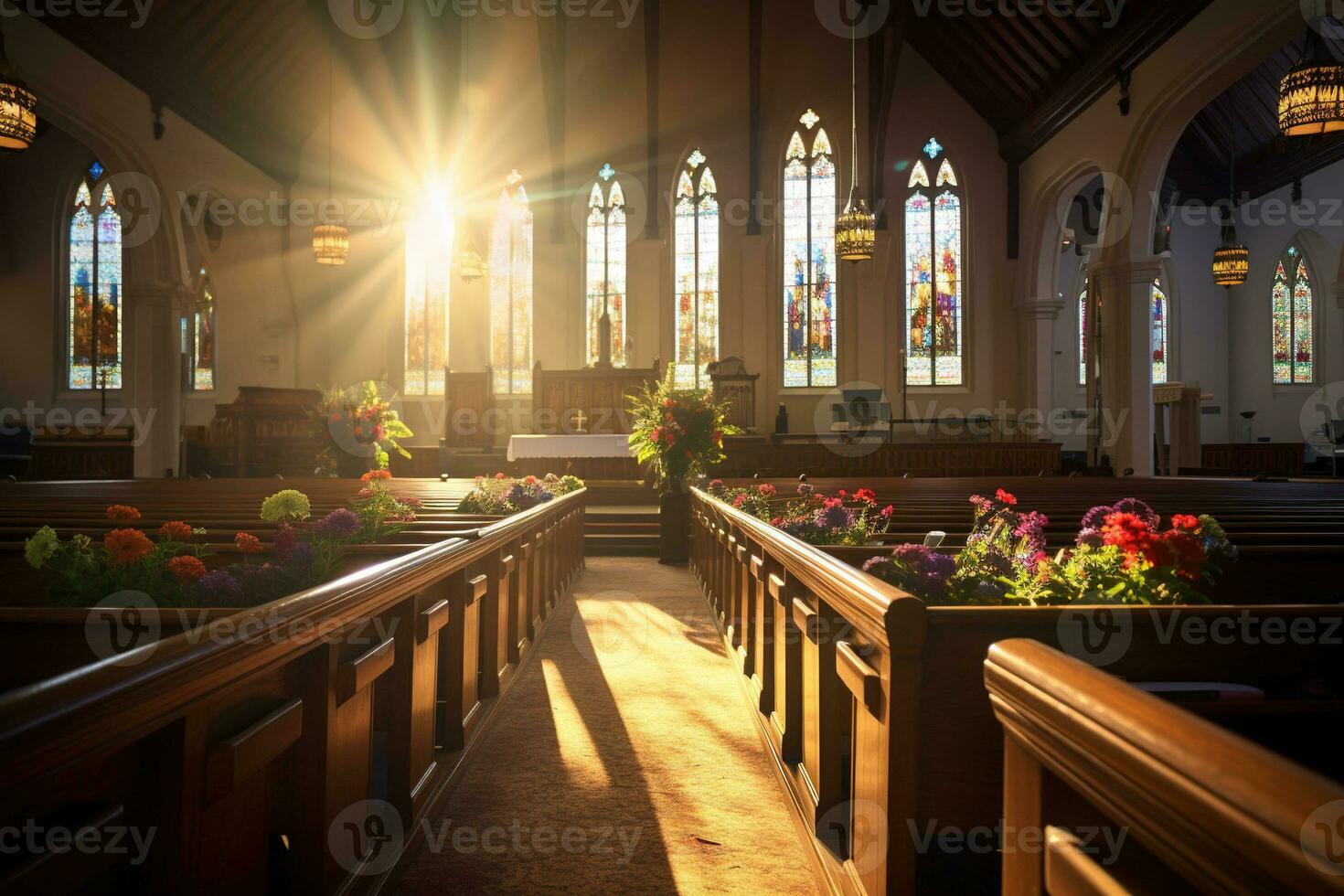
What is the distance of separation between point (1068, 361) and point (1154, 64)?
22.4 ft

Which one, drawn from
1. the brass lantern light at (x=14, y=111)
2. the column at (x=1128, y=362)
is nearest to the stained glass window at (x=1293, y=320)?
the column at (x=1128, y=362)

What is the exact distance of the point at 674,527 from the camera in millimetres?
7227

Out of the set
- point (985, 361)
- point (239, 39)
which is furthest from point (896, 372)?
point (239, 39)

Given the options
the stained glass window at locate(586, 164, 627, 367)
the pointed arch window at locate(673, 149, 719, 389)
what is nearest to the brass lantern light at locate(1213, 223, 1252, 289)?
the pointed arch window at locate(673, 149, 719, 389)

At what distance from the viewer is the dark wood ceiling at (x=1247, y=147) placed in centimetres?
1082

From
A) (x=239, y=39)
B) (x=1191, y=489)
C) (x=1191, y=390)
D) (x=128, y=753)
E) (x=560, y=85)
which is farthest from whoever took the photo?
(x=560, y=85)

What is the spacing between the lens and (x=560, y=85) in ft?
41.2

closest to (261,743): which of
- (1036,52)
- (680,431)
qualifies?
(680,431)

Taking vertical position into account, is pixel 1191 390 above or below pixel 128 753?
above

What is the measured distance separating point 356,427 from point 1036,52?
9.19m

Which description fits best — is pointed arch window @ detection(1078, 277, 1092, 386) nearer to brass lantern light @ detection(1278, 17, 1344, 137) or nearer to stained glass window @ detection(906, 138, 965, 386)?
stained glass window @ detection(906, 138, 965, 386)

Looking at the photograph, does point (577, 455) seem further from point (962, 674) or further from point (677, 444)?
point (962, 674)

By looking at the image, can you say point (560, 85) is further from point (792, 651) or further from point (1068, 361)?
point (792, 651)

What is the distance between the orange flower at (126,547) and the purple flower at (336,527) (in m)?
0.70
